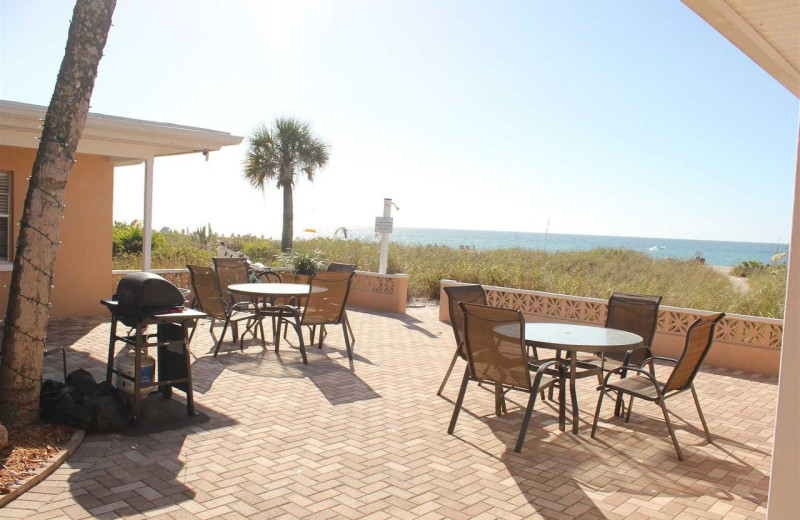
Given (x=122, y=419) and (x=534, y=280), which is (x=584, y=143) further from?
(x=122, y=419)

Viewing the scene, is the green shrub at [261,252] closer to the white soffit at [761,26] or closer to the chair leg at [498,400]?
the chair leg at [498,400]

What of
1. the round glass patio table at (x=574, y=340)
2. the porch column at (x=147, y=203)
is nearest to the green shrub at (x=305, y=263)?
the porch column at (x=147, y=203)

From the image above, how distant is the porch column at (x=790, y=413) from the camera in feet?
6.59

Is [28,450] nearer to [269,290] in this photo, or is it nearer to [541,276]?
[269,290]

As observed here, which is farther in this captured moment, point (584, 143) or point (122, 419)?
point (584, 143)

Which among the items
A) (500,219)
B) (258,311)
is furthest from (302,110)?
(500,219)

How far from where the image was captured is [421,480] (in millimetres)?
3812

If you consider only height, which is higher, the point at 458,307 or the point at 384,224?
the point at 384,224

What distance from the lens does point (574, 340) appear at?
16.0ft

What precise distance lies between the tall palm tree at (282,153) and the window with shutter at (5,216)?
1050 cm

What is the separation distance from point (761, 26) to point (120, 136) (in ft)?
23.7

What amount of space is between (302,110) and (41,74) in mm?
11024

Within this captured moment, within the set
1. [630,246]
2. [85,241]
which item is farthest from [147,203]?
[630,246]

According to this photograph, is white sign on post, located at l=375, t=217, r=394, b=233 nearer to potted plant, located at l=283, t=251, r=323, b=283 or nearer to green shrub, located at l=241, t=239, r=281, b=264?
potted plant, located at l=283, t=251, r=323, b=283
